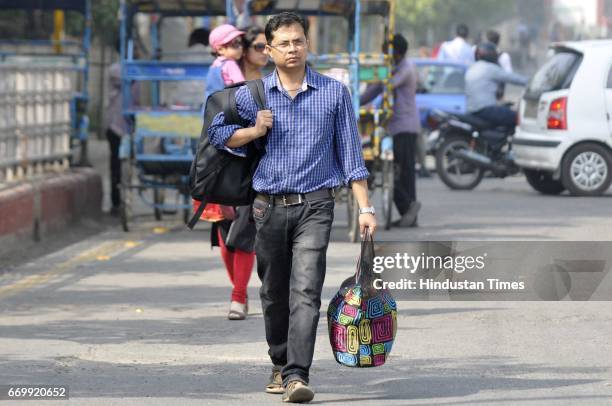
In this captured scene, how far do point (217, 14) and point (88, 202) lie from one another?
247cm

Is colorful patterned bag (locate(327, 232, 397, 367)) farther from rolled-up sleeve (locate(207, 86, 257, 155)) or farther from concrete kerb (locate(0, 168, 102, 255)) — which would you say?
concrete kerb (locate(0, 168, 102, 255))

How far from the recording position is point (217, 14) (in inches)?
656

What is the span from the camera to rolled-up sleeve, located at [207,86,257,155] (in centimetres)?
714

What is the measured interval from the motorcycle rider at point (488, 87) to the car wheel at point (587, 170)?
5.94ft

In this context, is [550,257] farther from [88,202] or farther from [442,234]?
[88,202]

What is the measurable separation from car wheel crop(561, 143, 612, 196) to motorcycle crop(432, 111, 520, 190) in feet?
4.78

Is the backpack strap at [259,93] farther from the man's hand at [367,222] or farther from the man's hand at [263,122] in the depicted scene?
the man's hand at [367,222]

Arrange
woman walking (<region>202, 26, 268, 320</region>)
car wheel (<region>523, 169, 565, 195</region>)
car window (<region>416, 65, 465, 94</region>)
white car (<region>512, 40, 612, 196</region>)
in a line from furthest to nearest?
car window (<region>416, 65, 465, 94</region>), car wheel (<region>523, 169, 565, 195</region>), white car (<region>512, 40, 612, 196</region>), woman walking (<region>202, 26, 268, 320</region>)

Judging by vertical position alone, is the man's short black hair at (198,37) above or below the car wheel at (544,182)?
above

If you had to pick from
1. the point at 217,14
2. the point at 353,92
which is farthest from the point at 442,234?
the point at 217,14

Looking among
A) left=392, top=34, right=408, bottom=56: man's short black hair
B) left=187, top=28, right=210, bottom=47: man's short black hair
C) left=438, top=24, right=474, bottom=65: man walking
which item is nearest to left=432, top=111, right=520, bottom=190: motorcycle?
left=392, top=34, right=408, bottom=56: man's short black hair

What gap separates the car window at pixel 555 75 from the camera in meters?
18.5

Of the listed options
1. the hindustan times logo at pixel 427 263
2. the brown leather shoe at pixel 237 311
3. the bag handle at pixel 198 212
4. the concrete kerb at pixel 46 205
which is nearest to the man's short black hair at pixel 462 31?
the concrete kerb at pixel 46 205

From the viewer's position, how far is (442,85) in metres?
25.7
